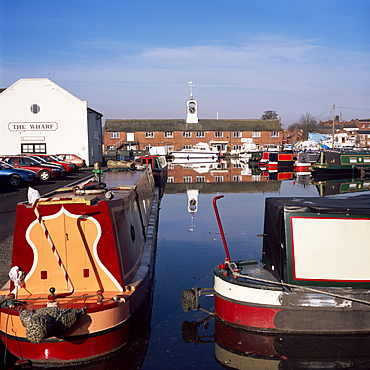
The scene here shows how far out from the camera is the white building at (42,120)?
4294cm

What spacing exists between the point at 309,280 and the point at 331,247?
24.8 inches

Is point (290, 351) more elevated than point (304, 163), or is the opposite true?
point (304, 163)

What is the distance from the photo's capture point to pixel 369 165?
135ft

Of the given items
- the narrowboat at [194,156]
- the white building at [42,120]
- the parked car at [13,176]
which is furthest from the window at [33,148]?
the narrowboat at [194,156]

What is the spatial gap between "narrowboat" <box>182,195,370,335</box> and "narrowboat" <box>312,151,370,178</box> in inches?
1315

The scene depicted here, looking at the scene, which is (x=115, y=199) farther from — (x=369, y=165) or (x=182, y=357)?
(x=369, y=165)

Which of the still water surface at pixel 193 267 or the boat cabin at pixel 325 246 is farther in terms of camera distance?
the boat cabin at pixel 325 246

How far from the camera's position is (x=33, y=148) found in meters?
44.1

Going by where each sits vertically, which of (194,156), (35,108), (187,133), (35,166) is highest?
(35,108)

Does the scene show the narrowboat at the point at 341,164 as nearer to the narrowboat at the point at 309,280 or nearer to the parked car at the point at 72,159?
the parked car at the point at 72,159

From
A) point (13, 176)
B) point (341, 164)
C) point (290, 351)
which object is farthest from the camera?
point (341, 164)

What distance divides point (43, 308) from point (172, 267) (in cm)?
556

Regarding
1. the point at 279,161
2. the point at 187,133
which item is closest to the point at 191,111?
the point at 187,133

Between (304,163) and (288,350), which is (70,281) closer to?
(288,350)
